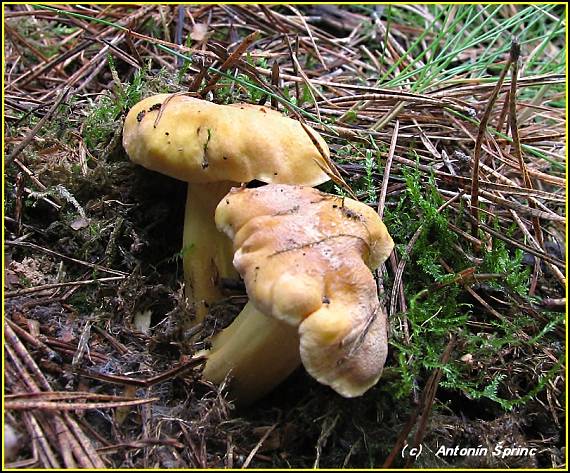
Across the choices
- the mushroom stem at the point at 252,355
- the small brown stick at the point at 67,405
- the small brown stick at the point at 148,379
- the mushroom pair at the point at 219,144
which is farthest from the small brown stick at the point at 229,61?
the small brown stick at the point at 67,405

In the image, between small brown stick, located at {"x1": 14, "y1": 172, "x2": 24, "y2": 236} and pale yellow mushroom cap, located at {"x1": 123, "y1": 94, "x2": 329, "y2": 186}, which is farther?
small brown stick, located at {"x1": 14, "y1": 172, "x2": 24, "y2": 236}

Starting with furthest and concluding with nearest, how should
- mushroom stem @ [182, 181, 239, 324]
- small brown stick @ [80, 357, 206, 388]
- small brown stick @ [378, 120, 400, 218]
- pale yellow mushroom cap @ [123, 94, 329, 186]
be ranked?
small brown stick @ [378, 120, 400, 218]
mushroom stem @ [182, 181, 239, 324]
pale yellow mushroom cap @ [123, 94, 329, 186]
small brown stick @ [80, 357, 206, 388]

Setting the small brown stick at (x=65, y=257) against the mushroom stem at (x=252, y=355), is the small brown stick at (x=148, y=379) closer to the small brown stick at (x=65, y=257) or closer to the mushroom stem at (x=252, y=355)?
the mushroom stem at (x=252, y=355)

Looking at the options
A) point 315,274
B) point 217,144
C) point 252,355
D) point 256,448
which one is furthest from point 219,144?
point 256,448

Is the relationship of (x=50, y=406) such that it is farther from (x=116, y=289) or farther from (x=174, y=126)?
(x=174, y=126)

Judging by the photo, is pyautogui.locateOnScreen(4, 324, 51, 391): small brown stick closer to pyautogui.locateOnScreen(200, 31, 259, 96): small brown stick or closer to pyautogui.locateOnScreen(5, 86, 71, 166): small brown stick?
pyautogui.locateOnScreen(5, 86, 71, 166): small brown stick

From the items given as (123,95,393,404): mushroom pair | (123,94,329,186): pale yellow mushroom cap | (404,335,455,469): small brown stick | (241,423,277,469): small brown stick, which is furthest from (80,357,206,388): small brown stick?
(404,335,455,469): small brown stick
